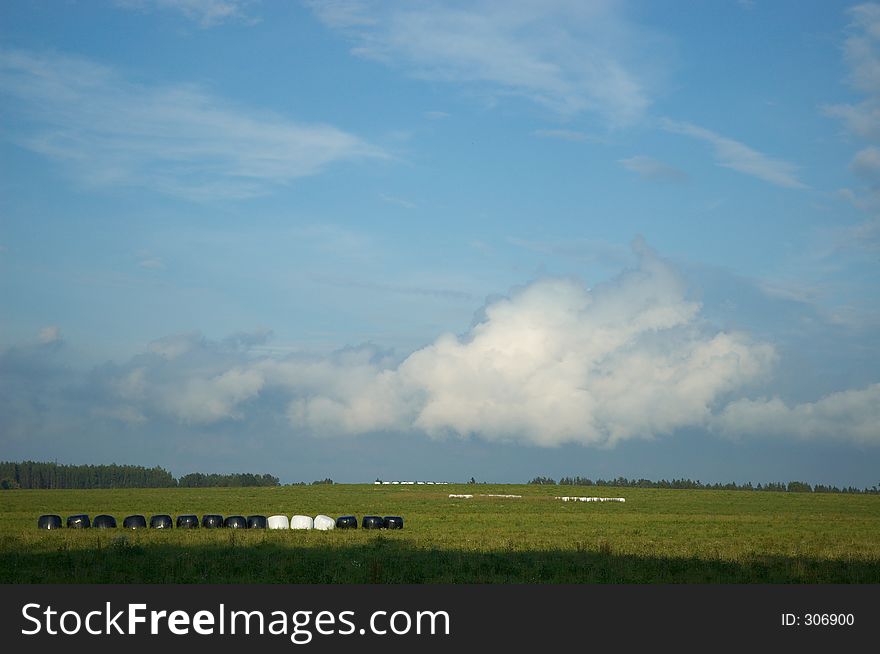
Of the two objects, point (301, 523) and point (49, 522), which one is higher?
point (49, 522)

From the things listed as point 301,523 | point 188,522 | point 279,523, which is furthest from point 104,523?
point 301,523


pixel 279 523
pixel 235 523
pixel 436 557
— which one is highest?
pixel 235 523

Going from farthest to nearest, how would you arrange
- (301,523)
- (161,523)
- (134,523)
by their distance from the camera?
(301,523) → (161,523) → (134,523)

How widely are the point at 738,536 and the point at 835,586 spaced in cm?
2747

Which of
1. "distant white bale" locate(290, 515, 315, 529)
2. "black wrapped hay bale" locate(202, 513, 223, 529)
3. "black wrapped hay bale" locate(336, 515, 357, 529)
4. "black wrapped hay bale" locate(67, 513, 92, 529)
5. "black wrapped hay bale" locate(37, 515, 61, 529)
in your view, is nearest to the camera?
"black wrapped hay bale" locate(37, 515, 61, 529)

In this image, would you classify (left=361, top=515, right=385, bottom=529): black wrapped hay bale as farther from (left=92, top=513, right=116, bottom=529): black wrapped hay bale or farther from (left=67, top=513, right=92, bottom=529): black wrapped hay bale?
(left=67, top=513, right=92, bottom=529): black wrapped hay bale

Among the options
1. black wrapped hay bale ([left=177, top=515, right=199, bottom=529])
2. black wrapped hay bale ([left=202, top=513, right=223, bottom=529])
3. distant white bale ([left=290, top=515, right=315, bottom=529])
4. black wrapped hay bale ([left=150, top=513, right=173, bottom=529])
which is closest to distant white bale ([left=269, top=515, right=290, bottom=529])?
distant white bale ([left=290, top=515, right=315, bottom=529])

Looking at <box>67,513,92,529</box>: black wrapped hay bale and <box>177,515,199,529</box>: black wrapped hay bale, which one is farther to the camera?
<box>177,515,199,529</box>: black wrapped hay bale

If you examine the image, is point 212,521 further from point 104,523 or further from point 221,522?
point 104,523

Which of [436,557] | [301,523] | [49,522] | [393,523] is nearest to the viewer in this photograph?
[436,557]

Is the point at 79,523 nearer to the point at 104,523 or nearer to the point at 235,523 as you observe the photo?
the point at 104,523

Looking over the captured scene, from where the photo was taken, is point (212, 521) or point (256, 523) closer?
point (256, 523)

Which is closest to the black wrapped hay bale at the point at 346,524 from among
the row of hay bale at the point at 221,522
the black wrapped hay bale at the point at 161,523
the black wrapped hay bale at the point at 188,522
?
the row of hay bale at the point at 221,522

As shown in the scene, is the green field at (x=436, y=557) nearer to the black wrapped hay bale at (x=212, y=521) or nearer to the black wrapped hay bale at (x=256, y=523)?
the black wrapped hay bale at (x=256, y=523)
